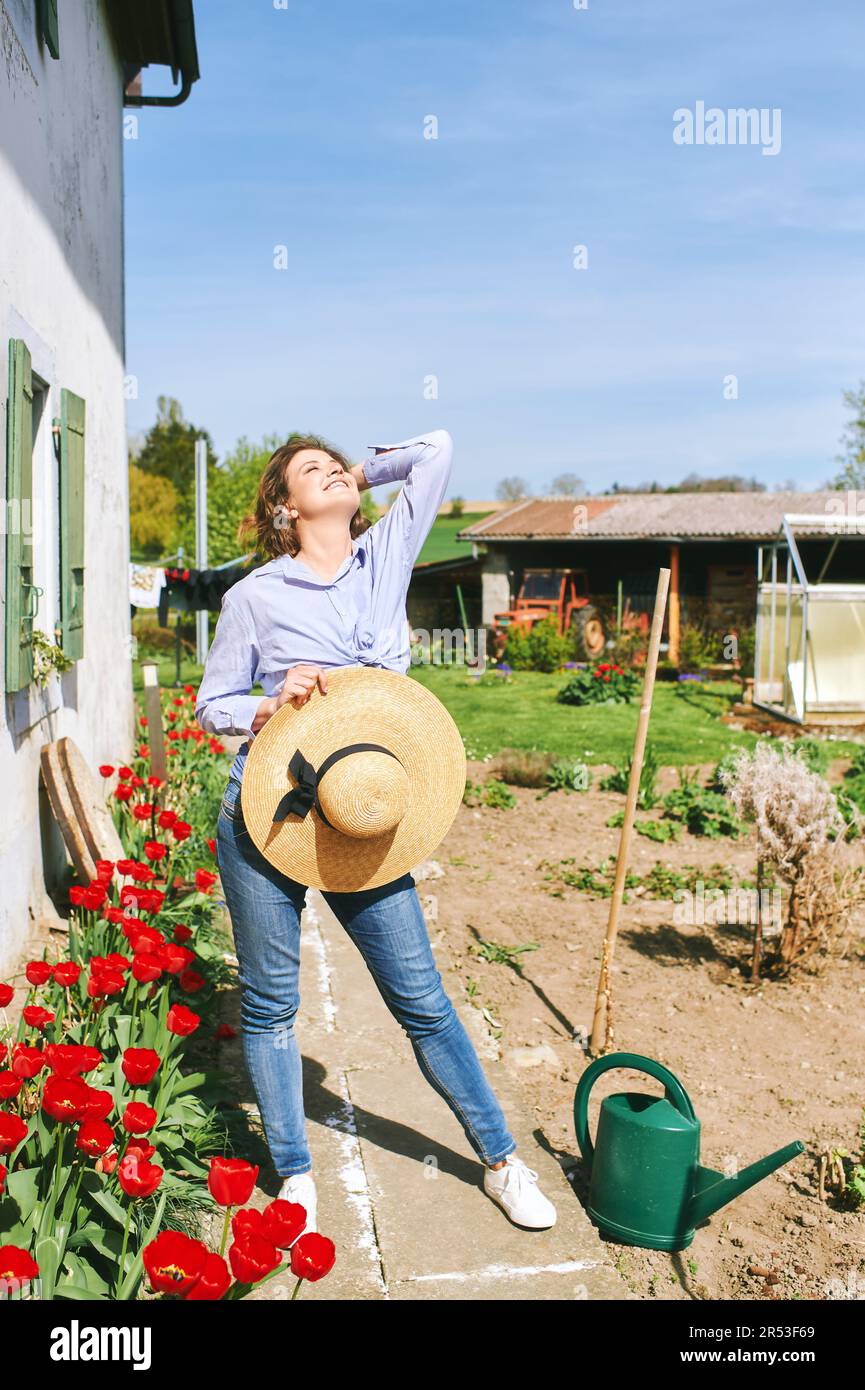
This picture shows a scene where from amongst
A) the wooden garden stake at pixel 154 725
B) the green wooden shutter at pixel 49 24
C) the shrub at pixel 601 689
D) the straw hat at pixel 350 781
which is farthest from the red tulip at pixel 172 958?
the shrub at pixel 601 689

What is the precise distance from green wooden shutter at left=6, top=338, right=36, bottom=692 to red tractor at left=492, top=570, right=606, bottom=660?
17263 mm

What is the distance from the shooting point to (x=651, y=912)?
5.70 m

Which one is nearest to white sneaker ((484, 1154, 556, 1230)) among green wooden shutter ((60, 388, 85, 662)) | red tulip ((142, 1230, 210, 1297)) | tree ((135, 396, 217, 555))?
red tulip ((142, 1230, 210, 1297))

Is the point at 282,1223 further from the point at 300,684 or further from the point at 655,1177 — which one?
the point at 655,1177

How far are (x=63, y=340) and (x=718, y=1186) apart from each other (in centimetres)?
452

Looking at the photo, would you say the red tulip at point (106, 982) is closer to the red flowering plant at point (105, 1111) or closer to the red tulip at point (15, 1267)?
the red flowering plant at point (105, 1111)

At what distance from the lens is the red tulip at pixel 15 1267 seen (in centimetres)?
166

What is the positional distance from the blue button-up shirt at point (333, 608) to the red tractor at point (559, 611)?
18489 mm

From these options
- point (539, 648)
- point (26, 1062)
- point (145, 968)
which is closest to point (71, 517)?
point (145, 968)

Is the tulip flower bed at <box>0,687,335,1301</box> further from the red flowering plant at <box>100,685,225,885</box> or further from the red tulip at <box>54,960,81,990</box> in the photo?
the red flowering plant at <box>100,685,225,885</box>

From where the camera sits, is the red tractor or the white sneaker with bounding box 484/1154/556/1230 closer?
the white sneaker with bounding box 484/1154/556/1230

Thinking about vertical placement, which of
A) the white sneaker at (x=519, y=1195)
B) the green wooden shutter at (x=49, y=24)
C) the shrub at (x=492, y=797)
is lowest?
the white sneaker at (x=519, y=1195)

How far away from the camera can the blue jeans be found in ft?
8.51

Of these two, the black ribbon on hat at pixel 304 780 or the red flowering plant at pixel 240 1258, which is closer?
the red flowering plant at pixel 240 1258
